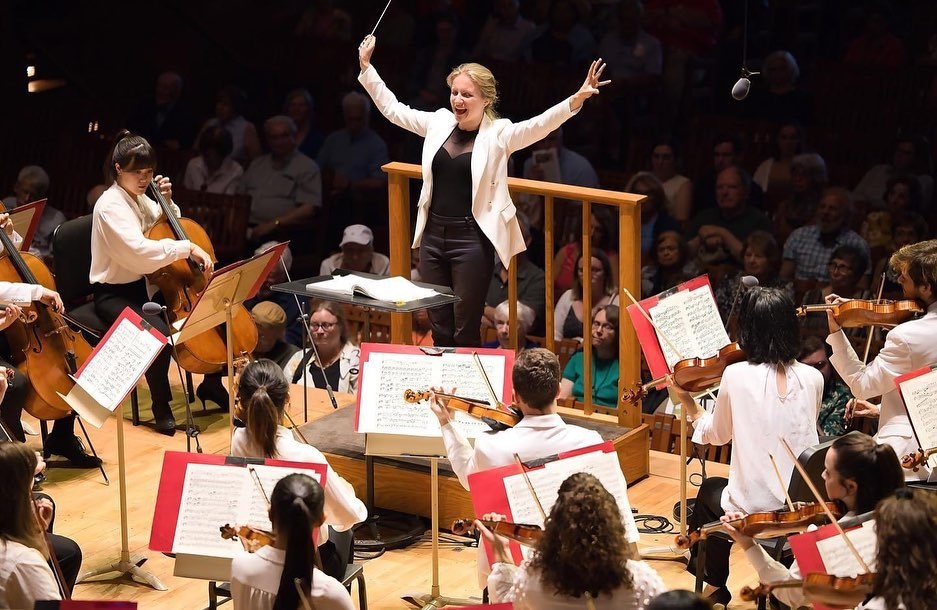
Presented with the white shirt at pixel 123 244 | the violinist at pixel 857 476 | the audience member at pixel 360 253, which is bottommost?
the violinist at pixel 857 476

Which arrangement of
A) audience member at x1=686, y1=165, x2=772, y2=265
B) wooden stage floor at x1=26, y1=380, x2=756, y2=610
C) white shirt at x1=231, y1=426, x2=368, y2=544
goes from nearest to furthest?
white shirt at x1=231, y1=426, x2=368, y2=544 → wooden stage floor at x1=26, y1=380, x2=756, y2=610 → audience member at x1=686, y1=165, x2=772, y2=265

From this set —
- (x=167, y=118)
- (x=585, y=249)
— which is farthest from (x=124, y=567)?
(x=167, y=118)

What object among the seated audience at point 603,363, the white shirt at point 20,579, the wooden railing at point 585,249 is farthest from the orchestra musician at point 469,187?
the white shirt at point 20,579

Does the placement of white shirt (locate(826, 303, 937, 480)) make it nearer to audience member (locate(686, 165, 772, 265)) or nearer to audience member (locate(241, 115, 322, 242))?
audience member (locate(686, 165, 772, 265))

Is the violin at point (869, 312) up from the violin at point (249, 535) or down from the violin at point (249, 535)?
up

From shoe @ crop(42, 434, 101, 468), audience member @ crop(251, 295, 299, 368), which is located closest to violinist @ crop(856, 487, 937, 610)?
shoe @ crop(42, 434, 101, 468)

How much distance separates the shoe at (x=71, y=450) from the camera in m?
6.12

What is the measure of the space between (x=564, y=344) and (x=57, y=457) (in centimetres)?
247

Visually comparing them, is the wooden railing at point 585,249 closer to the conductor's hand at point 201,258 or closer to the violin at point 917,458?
the conductor's hand at point 201,258

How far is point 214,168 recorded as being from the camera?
29.9ft

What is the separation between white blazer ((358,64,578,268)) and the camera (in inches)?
226

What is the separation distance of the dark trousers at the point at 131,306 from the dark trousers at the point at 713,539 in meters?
2.62

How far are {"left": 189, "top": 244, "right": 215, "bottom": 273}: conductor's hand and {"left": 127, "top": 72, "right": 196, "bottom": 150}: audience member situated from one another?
146 inches

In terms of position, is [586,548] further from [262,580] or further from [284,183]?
[284,183]
